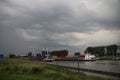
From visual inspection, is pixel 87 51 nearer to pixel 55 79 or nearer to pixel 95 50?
pixel 95 50

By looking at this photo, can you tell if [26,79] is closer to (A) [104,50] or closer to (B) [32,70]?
(B) [32,70]

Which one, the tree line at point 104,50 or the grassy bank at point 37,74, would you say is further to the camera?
the tree line at point 104,50

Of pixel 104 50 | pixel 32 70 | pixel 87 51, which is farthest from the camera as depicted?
pixel 87 51

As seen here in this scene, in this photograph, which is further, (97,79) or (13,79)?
(97,79)

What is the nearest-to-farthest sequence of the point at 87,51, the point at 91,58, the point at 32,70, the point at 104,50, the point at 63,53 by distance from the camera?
Answer: the point at 32,70 → the point at 91,58 → the point at 104,50 → the point at 87,51 → the point at 63,53

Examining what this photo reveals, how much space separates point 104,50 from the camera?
5674 inches

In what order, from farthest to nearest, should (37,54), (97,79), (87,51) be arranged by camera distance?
1. (37,54)
2. (87,51)
3. (97,79)

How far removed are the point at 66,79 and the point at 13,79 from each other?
17.4 ft

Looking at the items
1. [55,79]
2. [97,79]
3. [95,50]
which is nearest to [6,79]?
[55,79]

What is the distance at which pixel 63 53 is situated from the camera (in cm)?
19000

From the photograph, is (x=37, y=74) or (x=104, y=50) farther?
(x=104, y=50)

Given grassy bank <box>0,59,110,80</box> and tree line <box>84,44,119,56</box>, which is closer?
grassy bank <box>0,59,110,80</box>

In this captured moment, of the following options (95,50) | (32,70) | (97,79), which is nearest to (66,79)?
(97,79)

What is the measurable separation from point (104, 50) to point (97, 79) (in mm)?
123037
